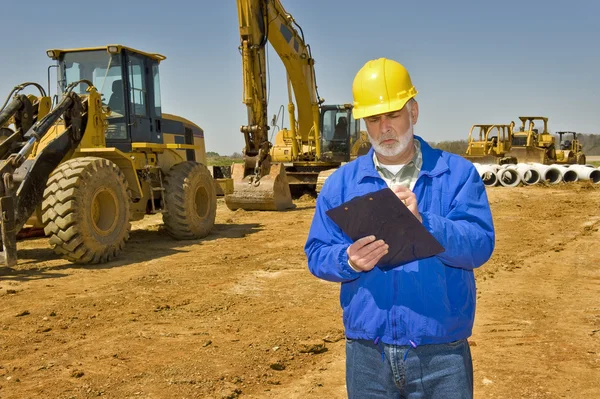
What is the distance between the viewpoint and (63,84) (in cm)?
1037

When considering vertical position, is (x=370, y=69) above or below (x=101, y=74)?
below

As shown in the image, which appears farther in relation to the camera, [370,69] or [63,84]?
[63,84]

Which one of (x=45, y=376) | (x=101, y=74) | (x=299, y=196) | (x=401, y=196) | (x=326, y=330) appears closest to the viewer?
(x=401, y=196)

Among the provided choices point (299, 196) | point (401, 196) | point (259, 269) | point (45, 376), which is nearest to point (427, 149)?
point (401, 196)

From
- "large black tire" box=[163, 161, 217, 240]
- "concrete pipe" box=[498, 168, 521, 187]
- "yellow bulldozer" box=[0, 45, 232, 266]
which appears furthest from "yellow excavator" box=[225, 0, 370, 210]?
"concrete pipe" box=[498, 168, 521, 187]

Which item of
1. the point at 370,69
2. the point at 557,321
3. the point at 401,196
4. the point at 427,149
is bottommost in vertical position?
the point at 557,321

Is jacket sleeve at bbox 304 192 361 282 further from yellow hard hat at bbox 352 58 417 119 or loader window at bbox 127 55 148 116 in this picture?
loader window at bbox 127 55 148 116

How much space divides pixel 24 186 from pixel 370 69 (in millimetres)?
6434

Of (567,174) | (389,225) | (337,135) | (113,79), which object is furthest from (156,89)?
(567,174)

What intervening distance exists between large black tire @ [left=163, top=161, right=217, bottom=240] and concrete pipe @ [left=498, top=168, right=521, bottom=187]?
12.2m

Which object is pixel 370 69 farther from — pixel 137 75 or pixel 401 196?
pixel 137 75

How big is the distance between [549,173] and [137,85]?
15.3 meters

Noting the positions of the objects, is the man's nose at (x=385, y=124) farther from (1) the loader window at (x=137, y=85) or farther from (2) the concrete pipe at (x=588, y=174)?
(2) the concrete pipe at (x=588, y=174)

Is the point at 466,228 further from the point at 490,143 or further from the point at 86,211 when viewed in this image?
the point at 490,143
